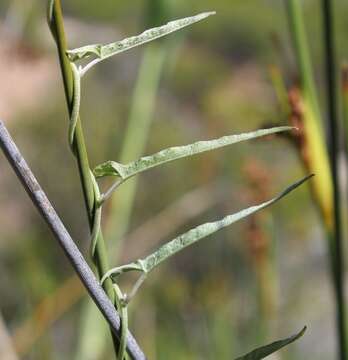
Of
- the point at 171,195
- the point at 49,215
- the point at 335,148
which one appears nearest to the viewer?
the point at 49,215

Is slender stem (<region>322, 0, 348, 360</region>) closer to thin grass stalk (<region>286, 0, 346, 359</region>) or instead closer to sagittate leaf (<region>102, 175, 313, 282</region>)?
thin grass stalk (<region>286, 0, 346, 359</region>)

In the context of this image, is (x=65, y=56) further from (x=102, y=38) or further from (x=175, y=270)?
(x=102, y=38)

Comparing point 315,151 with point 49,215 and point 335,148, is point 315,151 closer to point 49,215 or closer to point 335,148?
point 335,148

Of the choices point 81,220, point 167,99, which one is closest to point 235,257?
point 81,220

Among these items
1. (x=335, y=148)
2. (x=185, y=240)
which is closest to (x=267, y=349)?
(x=185, y=240)

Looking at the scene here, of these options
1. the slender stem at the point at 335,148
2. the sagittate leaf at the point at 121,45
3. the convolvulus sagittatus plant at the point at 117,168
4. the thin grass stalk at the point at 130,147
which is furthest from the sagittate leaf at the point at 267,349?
the thin grass stalk at the point at 130,147

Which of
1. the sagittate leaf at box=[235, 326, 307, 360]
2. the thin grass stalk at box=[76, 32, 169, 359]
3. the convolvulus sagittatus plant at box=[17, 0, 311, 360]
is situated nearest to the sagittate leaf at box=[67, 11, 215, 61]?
the convolvulus sagittatus plant at box=[17, 0, 311, 360]
